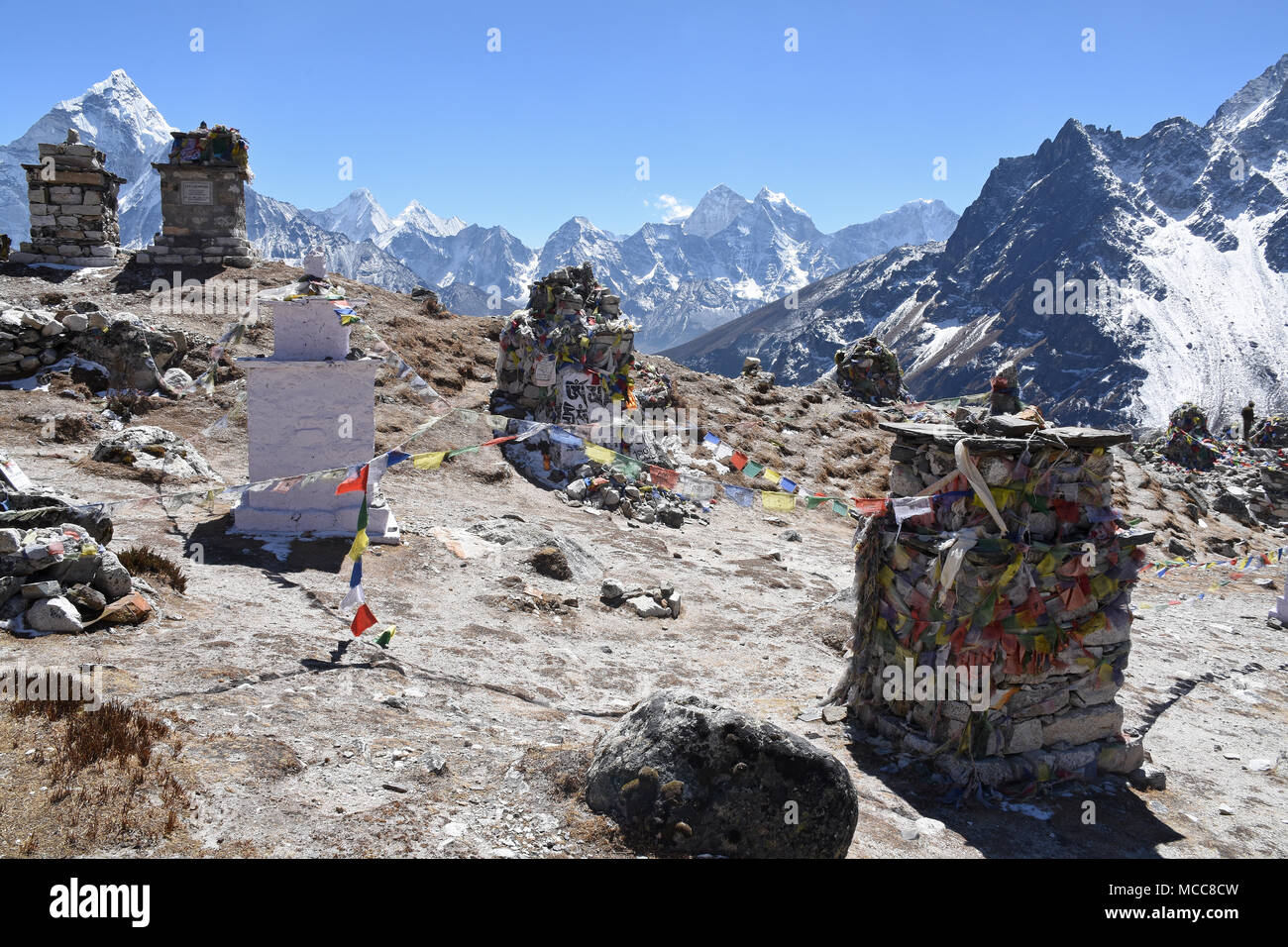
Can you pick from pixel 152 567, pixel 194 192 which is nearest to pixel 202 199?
pixel 194 192

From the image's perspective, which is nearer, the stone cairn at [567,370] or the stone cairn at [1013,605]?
the stone cairn at [1013,605]

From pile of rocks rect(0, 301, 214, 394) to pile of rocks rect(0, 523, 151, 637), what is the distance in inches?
535

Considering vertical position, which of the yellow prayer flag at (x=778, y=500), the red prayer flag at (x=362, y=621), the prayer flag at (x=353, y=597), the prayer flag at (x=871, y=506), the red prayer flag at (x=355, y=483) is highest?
the red prayer flag at (x=355, y=483)

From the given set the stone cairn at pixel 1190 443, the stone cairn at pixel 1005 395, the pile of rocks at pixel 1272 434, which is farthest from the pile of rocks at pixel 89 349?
the pile of rocks at pixel 1272 434

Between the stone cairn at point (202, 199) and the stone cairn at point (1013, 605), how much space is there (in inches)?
1137

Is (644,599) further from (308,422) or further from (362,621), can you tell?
(308,422)

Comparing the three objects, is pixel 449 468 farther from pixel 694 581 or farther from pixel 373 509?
pixel 694 581

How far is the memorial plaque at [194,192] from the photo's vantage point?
97.1ft

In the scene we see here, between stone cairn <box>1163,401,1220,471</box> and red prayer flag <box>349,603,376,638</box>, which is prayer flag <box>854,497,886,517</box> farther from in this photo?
stone cairn <box>1163,401,1220,471</box>

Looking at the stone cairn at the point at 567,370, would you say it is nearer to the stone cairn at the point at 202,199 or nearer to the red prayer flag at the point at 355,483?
the red prayer flag at the point at 355,483

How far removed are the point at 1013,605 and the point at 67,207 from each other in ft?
108

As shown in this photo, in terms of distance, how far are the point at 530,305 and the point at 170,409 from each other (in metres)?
9.78
